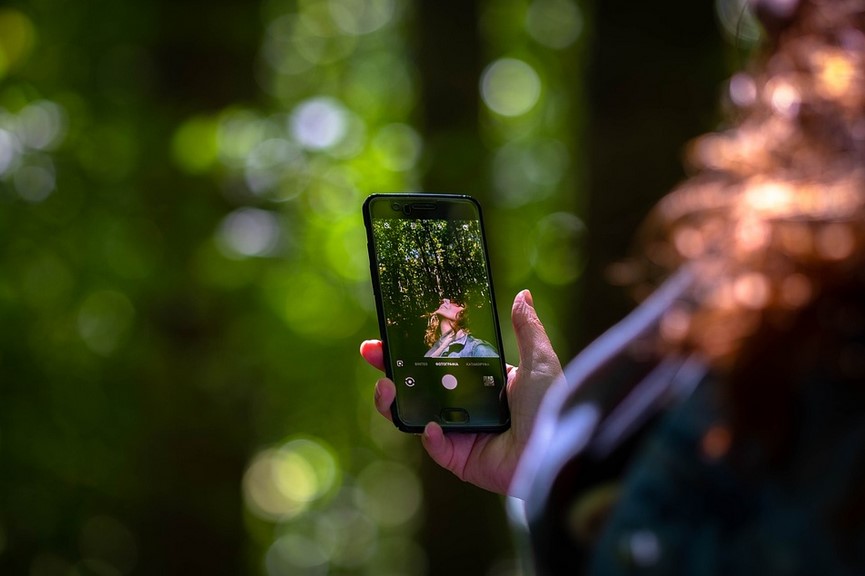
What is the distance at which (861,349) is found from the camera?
47.9 inches

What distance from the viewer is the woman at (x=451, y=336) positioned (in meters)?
2.51

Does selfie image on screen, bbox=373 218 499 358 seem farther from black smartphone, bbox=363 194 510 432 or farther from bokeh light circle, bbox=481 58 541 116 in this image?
bokeh light circle, bbox=481 58 541 116

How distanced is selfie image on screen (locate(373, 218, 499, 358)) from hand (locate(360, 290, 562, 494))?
5.1 inches

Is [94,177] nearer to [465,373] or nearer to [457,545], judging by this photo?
[457,545]

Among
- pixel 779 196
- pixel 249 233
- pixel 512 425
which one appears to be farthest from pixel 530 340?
pixel 249 233

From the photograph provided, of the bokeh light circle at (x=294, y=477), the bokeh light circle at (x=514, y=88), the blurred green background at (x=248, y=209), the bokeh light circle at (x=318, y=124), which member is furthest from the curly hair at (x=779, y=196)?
the bokeh light circle at (x=294, y=477)

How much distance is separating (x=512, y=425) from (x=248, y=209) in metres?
5.65

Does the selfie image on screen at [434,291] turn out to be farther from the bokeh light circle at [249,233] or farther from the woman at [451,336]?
the bokeh light circle at [249,233]

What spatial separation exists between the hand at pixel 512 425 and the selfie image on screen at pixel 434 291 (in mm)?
130

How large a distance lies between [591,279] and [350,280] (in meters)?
5.87

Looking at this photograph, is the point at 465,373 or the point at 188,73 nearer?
the point at 465,373

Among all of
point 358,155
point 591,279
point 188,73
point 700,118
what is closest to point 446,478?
point 591,279

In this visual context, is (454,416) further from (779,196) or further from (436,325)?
(779,196)

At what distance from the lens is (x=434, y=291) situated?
2488 mm
